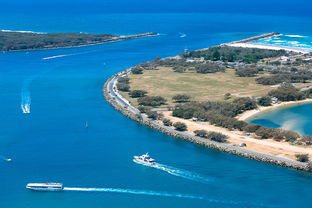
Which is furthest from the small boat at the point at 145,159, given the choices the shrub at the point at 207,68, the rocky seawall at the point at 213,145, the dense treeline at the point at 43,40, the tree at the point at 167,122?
the dense treeline at the point at 43,40

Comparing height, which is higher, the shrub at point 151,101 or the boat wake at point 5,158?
the shrub at point 151,101

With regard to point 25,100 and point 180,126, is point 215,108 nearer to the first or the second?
point 180,126

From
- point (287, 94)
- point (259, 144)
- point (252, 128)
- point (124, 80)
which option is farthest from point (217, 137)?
point (124, 80)

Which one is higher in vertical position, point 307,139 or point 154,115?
point 154,115

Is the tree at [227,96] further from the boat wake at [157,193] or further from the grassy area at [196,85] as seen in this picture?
the boat wake at [157,193]

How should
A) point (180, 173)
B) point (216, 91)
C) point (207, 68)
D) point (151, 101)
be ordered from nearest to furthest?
point (180, 173) < point (151, 101) < point (216, 91) < point (207, 68)

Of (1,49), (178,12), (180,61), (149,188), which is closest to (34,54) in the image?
(1,49)
